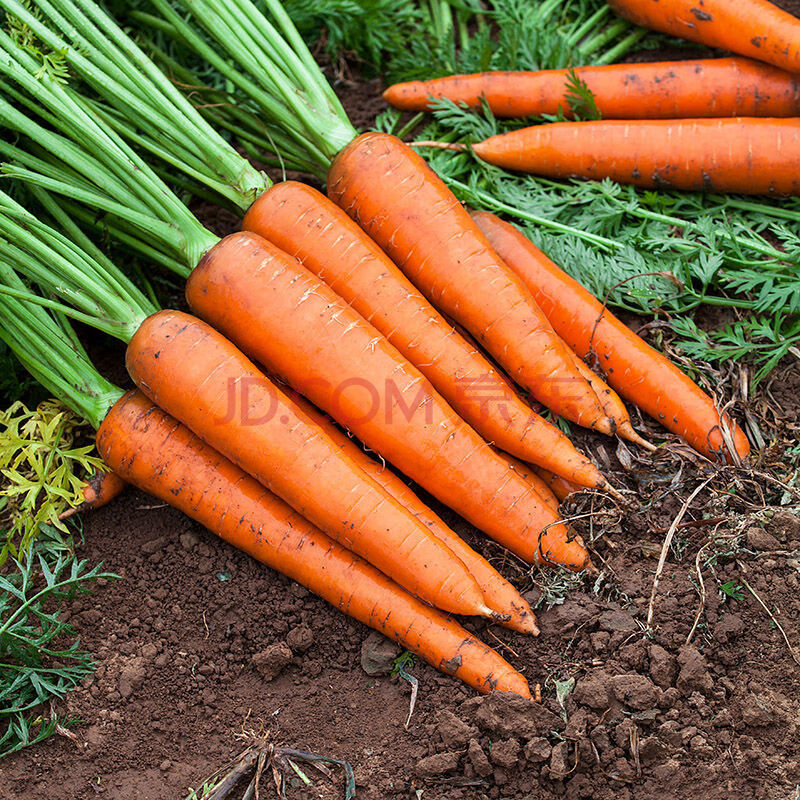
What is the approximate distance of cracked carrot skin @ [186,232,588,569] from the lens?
227 centimetres

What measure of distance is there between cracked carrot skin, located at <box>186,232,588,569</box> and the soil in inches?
5.7

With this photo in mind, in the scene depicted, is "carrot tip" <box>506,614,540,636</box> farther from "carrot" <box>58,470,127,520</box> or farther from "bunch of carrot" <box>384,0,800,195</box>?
"bunch of carrot" <box>384,0,800,195</box>

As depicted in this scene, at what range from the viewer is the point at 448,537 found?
224 centimetres

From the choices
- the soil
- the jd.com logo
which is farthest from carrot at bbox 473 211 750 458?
the jd.com logo

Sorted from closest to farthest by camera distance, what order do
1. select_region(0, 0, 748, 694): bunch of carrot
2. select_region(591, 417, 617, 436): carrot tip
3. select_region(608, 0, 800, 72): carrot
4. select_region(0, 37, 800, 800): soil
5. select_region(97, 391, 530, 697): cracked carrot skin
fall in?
1. select_region(0, 37, 800, 800): soil
2. select_region(97, 391, 530, 697): cracked carrot skin
3. select_region(0, 0, 748, 694): bunch of carrot
4. select_region(591, 417, 617, 436): carrot tip
5. select_region(608, 0, 800, 72): carrot

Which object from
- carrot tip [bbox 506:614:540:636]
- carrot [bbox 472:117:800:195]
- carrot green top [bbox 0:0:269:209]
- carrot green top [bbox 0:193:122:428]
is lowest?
carrot tip [bbox 506:614:540:636]

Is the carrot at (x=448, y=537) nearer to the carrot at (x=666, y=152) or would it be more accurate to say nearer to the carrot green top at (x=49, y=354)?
the carrot green top at (x=49, y=354)

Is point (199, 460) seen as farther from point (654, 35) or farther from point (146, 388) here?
point (654, 35)

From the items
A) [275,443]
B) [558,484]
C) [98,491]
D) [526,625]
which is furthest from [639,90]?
[98,491]

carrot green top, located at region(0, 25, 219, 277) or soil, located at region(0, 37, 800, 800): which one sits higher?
carrot green top, located at region(0, 25, 219, 277)

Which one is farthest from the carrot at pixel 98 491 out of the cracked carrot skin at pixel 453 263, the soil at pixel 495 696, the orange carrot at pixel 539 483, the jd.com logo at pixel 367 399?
the orange carrot at pixel 539 483

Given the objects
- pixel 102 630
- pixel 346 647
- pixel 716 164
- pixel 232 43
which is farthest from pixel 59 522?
pixel 716 164

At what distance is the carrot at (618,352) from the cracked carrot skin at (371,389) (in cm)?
51

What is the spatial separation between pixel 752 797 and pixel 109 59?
8.97 ft
